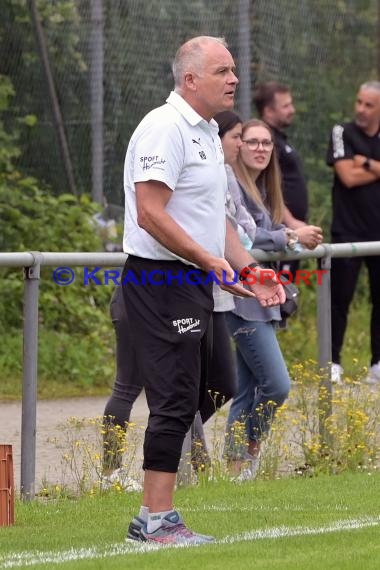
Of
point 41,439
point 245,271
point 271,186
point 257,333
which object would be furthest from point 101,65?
point 245,271

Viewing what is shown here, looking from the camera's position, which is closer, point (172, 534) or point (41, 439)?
point (172, 534)

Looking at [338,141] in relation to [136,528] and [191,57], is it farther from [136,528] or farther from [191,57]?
[136,528]

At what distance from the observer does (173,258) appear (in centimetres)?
620

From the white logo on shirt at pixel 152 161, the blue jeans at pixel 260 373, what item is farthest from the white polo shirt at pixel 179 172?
the blue jeans at pixel 260 373

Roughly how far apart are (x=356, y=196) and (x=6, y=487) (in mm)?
5895

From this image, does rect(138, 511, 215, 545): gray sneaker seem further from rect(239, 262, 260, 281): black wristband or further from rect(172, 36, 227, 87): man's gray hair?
rect(172, 36, 227, 87): man's gray hair

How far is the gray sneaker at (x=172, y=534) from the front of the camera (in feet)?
20.3

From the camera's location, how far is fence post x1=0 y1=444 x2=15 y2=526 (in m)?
6.83

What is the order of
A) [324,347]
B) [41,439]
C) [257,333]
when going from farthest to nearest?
[324,347]
[257,333]
[41,439]

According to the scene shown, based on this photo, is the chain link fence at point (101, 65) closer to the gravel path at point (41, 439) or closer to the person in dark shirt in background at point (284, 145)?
the person in dark shirt in background at point (284, 145)

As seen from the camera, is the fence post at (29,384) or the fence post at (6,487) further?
the fence post at (29,384)

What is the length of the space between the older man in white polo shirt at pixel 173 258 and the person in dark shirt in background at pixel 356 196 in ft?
18.3

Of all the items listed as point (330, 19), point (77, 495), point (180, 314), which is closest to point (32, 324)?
point (77, 495)

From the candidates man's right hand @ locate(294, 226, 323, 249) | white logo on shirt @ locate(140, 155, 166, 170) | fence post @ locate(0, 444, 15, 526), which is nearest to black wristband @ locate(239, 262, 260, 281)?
white logo on shirt @ locate(140, 155, 166, 170)
